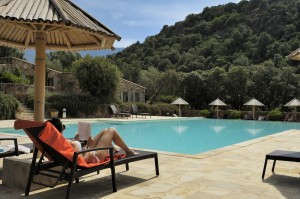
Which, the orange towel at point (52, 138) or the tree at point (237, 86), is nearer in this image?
the orange towel at point (52, 138)

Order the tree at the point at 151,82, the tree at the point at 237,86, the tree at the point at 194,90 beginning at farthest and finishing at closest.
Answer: the tree at the point at 151,82
the tree at the point at 194,90
the tree at the point at 237,86

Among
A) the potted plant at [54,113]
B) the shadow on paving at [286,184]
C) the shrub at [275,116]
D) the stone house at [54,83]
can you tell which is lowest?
the shadow on paving at [286,184]

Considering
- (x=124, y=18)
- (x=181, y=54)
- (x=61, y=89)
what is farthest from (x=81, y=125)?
(x=181, y=54)

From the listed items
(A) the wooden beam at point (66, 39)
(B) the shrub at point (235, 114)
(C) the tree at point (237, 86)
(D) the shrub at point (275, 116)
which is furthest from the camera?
(C) the tree at point (237, 86)

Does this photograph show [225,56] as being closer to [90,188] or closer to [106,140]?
[106,140]

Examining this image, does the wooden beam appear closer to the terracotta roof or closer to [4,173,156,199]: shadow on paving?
the terracotta roof

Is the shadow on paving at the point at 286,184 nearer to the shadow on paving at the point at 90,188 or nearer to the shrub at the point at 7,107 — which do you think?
the shadow on paving at the point at 90,188

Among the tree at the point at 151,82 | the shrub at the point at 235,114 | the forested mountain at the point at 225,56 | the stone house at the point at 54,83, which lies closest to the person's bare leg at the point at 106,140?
the stone house at the point at 54,83

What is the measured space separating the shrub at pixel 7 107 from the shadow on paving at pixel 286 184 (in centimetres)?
1735

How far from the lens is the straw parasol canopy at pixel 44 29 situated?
431 centimetres

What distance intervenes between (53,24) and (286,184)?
3.91 m

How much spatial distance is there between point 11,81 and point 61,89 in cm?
499

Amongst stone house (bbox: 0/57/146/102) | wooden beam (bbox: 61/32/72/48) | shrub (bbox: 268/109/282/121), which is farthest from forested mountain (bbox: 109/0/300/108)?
wooden beam (bbox: 61/32/72/48)

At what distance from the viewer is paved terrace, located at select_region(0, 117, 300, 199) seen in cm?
409
